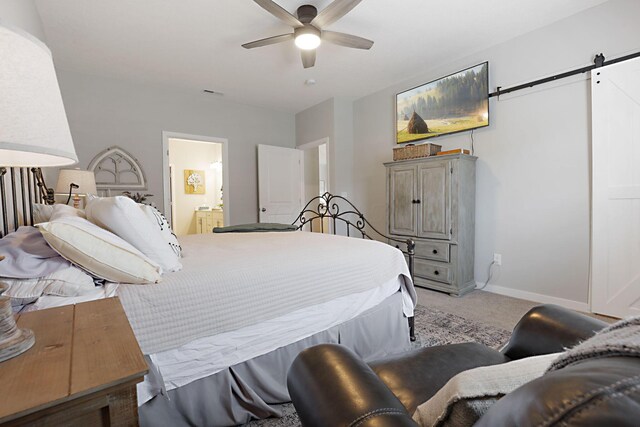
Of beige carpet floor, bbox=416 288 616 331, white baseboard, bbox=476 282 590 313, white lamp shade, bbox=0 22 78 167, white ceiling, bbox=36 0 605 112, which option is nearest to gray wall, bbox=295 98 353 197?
white ceiling, bbox=36 0 605 112

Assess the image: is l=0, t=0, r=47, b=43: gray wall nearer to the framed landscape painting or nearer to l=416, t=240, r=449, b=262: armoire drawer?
l=416, t=240, r=449, b=262: armoire drawer

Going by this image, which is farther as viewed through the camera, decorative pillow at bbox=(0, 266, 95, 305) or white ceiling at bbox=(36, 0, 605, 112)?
white ceiling at bbox=(36, 0, 605, 112)

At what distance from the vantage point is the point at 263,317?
1.38 meters

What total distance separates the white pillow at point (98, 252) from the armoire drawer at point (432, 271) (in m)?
2.93

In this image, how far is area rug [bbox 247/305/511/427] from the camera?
213 cm

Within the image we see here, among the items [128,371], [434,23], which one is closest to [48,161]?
[128,371]

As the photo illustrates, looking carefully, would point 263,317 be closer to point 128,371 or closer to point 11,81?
point 128,371

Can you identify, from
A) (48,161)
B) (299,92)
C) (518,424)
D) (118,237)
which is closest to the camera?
(518,424)

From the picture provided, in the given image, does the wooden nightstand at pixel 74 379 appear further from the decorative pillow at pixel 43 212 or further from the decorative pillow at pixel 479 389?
the decorative pillow at pixel 43 212

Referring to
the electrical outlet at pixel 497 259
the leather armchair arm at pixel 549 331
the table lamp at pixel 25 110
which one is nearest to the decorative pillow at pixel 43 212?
the table lamp at pixel 25 110

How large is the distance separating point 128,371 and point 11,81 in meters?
0.60

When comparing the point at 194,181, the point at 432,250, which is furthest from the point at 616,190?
the point at 194,181

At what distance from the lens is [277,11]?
229cm

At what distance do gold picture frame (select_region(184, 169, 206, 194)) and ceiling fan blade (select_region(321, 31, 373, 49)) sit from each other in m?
5.18
